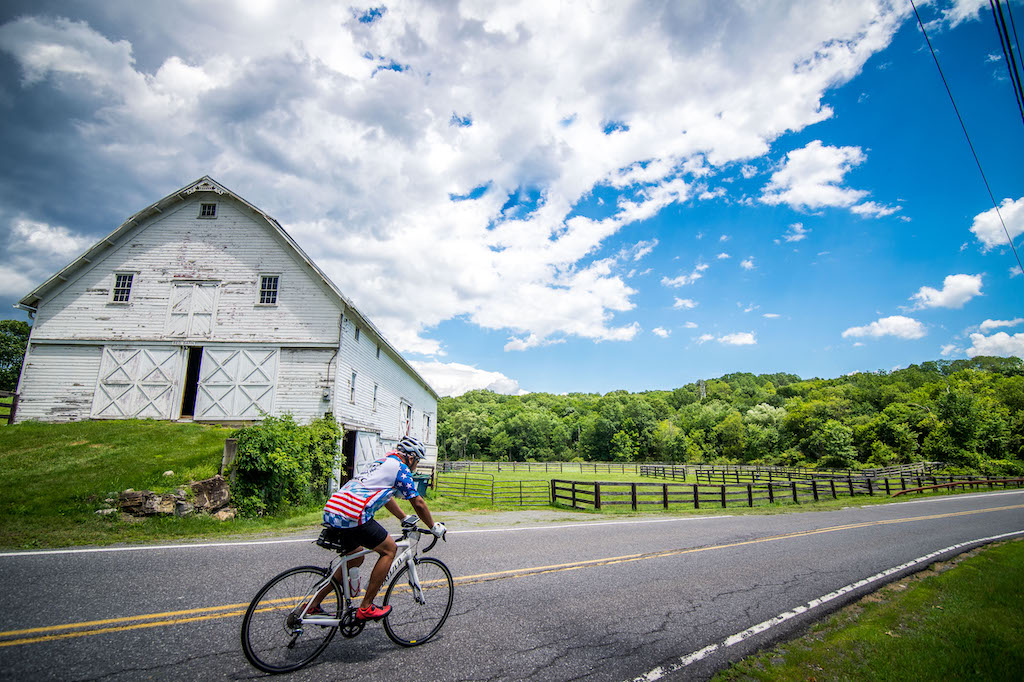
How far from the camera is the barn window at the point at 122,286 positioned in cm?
1811

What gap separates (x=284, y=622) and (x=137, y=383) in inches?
705

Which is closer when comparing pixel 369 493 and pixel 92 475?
pixel 369 493

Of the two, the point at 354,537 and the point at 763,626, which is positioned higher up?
the point at 354,537

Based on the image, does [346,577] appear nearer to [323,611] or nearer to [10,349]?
[323,611]

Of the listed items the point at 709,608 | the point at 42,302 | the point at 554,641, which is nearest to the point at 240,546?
the point at 554,641

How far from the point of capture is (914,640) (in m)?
5.16

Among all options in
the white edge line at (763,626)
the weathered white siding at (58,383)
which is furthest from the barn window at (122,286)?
the white edge line at (763,626)

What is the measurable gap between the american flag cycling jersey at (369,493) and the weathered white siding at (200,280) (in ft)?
46.7

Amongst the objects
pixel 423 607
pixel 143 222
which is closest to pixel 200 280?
pixel 143 222

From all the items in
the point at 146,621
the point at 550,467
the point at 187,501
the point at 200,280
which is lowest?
the point at 550,467

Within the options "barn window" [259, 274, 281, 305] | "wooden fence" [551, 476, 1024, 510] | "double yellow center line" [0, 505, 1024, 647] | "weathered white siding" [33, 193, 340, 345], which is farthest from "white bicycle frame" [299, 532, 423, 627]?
"barn window" [259, 274, 281, 305]

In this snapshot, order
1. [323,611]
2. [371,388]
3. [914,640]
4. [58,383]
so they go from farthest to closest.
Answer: [371,388]
[58,383]
[914,640]
[323,611]

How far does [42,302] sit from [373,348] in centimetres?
1251

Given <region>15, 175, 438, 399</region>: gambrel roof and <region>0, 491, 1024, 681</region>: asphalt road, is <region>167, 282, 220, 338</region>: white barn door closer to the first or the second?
<region>15, 175, 438, 399</region>: gambrel roof
